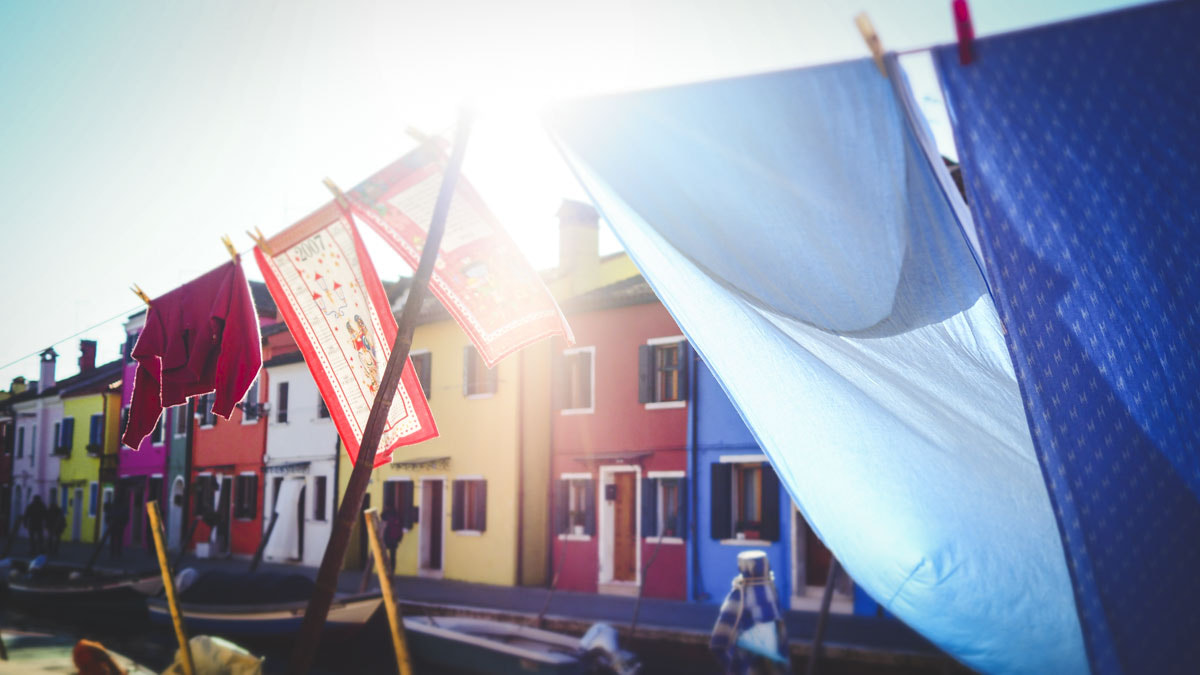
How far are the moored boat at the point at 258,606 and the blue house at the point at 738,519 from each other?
661 cm

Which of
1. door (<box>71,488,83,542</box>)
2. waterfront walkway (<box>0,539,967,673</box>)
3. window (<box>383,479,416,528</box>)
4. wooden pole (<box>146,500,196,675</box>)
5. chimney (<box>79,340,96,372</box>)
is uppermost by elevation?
chimney (<box>79,340,96,372</box>)

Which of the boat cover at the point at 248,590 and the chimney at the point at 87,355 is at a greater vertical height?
the chimney at the point at 87,355

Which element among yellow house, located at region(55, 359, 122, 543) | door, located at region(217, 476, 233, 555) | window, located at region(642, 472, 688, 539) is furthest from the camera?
yellow house, located at region(55, 359, 122, 543)

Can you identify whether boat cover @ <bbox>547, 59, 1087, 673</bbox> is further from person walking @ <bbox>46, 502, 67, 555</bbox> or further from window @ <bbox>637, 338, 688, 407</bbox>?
person walking @ <bbox>46, 502, 67, 555</bbox>

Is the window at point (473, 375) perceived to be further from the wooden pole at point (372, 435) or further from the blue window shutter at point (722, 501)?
the wooden pole at point (372, 435)

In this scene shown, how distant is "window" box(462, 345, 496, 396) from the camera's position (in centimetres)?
2123

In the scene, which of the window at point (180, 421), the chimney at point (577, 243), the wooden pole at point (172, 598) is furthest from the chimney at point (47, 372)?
the wooden pole at point (172, 598)

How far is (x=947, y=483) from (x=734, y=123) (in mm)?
1364

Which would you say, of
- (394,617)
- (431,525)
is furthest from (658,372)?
(394,617)

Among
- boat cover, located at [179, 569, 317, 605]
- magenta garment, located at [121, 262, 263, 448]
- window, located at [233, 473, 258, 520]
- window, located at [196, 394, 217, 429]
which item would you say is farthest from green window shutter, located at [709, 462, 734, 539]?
window, located at [196, 394, 217, 429]

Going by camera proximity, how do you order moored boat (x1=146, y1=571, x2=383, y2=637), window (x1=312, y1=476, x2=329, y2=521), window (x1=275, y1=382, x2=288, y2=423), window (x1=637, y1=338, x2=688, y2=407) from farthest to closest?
1. window (x1=275, y1=382, x2=288, y2=423)
2. window (x1=312, y1=476, x2=329, y2=521)
3. window (x1=637, y1=338, x2=688, y2=407)
4. moored boat (x1=146, y1=571, x2=383, y2=637)

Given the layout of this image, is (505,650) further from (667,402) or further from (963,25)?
(963,25)

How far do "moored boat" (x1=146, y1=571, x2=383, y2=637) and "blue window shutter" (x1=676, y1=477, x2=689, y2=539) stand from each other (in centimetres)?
644

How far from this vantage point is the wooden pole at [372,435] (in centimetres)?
433
